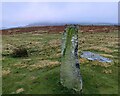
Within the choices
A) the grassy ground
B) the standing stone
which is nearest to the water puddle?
the grassy ground

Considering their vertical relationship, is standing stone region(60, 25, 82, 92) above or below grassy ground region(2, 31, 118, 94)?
above

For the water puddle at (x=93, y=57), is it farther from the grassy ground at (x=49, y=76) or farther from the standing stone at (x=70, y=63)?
the standing stone at (x=70, y=63)

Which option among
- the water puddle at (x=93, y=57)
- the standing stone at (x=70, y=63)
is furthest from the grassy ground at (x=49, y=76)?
the water puddle at (x=93, y=57)

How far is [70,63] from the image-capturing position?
31375 mm

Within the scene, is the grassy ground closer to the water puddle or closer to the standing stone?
the standing stone

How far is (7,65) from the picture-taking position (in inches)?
1638

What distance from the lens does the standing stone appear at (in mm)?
30844

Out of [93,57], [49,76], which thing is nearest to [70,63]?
[49,76]

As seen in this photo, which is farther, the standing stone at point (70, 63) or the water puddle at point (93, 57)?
the water puddle at point (93, 57)

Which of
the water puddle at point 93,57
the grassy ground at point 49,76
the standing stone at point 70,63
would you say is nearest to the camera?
the standing stone at point 70,63

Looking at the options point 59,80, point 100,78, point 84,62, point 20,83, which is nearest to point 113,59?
point 84,62

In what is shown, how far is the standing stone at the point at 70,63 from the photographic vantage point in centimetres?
3084

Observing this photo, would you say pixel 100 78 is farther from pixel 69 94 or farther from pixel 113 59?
pixel 113 59

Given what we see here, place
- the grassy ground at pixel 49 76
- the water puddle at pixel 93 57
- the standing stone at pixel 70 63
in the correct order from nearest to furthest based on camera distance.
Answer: the standing stone at pixel 70 63 < the grassy ground at pixel 49 76 < the water puddle at pixel 93 57
